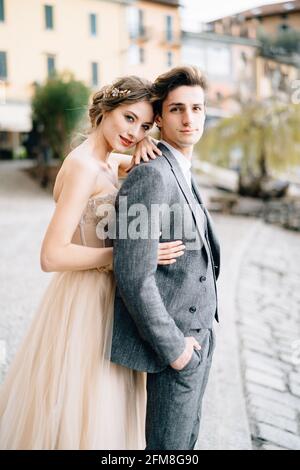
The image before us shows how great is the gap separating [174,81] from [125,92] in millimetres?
165

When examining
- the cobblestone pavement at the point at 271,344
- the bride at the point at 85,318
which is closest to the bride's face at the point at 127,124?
the bride at the point at 85,318

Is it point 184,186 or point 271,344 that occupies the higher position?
point 184,186

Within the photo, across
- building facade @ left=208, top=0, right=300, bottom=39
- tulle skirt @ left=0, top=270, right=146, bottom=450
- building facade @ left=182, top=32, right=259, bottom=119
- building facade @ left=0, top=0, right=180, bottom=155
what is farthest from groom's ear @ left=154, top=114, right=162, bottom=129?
building facade @ left=208, top=0, right=300, bottom=39

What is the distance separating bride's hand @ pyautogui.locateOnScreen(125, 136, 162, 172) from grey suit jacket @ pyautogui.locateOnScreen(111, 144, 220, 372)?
0.03 meters

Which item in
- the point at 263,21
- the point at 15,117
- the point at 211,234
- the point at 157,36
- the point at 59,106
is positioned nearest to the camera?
the point at 211,234

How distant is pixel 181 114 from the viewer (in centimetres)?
159

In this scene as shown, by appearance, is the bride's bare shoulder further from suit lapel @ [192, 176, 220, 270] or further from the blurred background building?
the blurred background building

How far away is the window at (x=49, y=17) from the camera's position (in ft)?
54.4

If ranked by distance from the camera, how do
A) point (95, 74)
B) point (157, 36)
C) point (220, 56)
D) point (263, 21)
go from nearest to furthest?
point (95, 74)
point (157, 36)
point (220, 56)
point (263, 21)

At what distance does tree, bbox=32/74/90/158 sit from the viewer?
38.0ft

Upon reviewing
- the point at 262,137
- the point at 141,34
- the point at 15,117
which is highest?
the point at 141,34

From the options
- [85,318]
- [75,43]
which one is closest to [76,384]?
[85,318]

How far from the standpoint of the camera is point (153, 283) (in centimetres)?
146

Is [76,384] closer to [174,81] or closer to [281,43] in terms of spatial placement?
[174,81]
